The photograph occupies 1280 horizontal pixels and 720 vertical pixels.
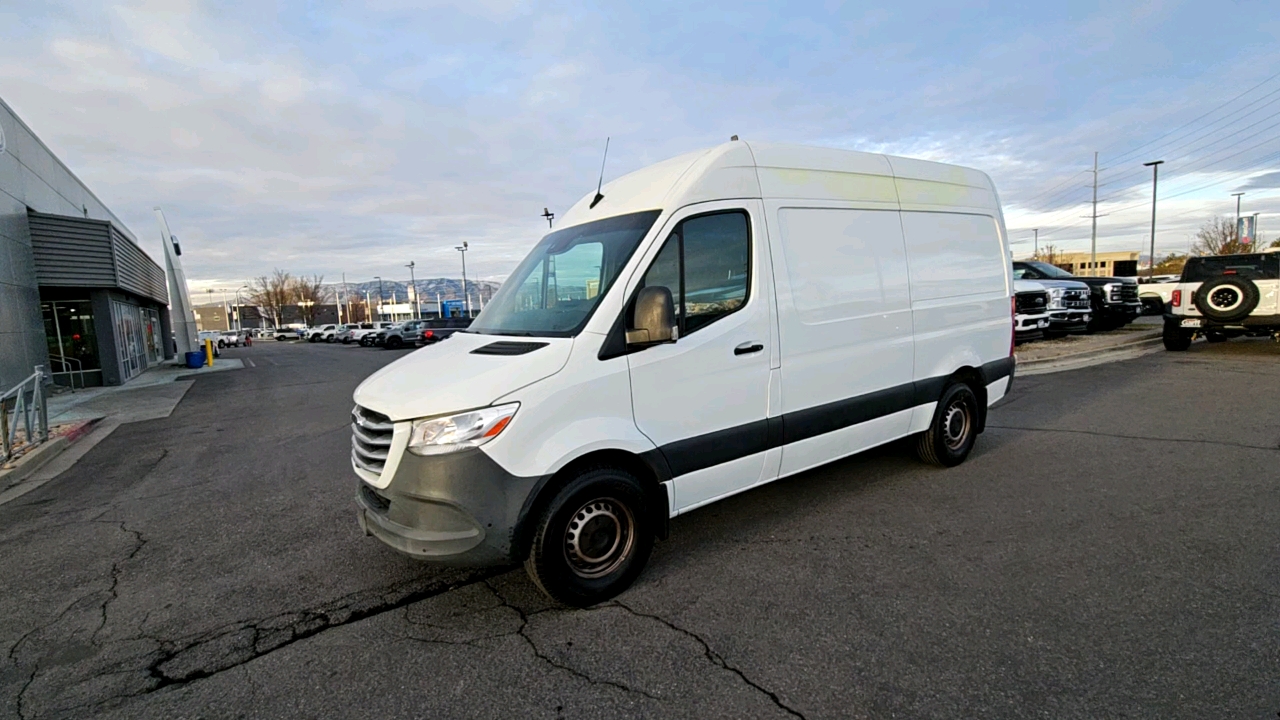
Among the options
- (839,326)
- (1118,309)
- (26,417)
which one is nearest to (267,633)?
(839,326)

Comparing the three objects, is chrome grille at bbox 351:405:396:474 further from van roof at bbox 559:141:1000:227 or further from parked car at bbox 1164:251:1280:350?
parked car at bbox 1164:251:1280:350

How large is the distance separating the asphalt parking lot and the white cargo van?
45 cm

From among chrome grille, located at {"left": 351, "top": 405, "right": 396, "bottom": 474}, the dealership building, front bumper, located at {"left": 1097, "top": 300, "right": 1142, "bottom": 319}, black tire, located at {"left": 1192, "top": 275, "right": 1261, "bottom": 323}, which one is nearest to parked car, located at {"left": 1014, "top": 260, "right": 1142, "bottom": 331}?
front bumper, located at {"left": 1097, "top": 300, "right": 1142, "bottom": 319}

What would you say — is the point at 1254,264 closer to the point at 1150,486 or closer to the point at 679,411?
the point at 1150,486

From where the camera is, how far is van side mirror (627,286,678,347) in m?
3.13

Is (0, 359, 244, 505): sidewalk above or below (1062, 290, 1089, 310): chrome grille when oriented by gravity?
below

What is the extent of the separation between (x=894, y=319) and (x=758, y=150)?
→ 5.76ft

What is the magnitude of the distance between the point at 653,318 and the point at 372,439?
1.64 metres

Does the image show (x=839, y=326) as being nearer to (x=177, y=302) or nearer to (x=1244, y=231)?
(x=177, y=302)

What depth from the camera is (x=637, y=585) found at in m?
3.44

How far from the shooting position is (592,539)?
3.24m

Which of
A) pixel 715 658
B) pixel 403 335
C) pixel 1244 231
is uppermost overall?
pixel 1244 231

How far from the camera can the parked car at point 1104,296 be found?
16391mm

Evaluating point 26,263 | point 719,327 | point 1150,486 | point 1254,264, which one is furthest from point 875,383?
point 26,263
